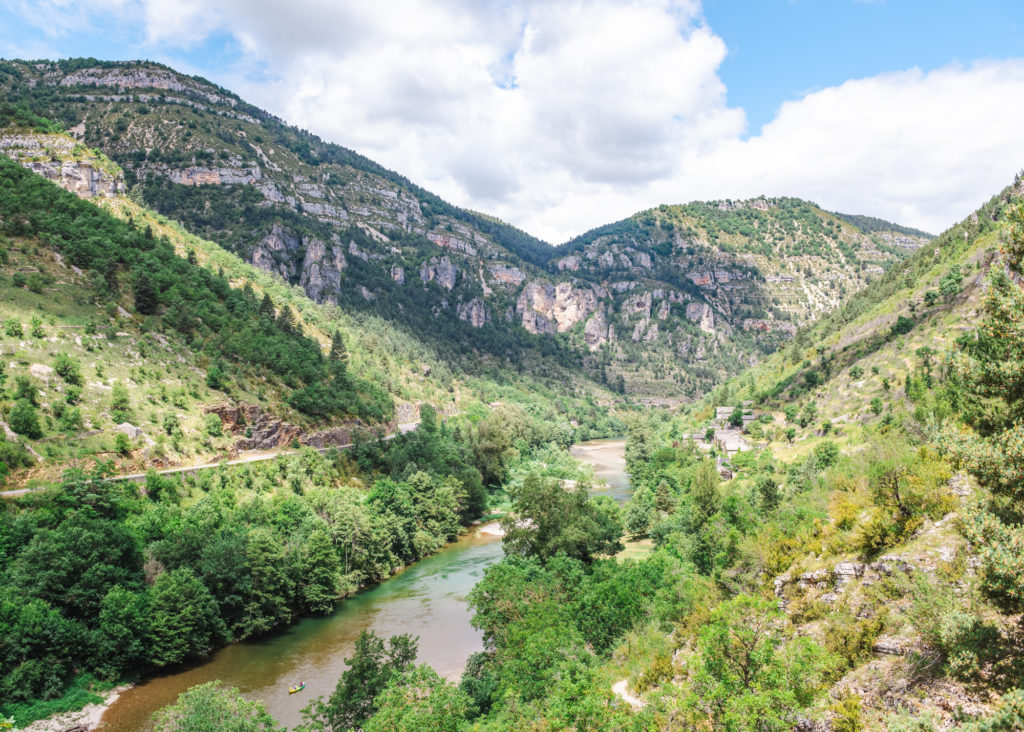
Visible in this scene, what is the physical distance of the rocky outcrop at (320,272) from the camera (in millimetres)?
160750

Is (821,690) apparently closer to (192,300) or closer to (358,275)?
(192,300)

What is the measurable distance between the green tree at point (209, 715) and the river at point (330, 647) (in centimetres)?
784

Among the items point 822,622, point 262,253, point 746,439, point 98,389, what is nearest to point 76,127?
point 262,253

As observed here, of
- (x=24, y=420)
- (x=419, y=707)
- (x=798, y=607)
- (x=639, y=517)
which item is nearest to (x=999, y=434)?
(x=798, y=607)

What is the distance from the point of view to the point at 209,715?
66.6ft

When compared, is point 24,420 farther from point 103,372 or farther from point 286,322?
point 286,322

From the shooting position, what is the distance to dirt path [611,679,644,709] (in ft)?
60.1

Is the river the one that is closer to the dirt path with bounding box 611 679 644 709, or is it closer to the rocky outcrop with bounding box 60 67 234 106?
the dirt path with bounding box 611 679 644 709

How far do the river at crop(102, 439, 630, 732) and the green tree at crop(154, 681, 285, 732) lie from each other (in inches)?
309

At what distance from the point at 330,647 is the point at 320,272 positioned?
145791mm

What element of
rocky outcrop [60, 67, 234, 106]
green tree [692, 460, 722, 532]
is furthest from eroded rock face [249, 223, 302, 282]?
green tree [692, 460, 722, 532]

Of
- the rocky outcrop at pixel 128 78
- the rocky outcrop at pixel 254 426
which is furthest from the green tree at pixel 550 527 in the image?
the rocky outcrop at pixel 128 78

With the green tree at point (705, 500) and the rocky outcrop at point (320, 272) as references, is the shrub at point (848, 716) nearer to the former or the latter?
the green tree at point (705, 500)

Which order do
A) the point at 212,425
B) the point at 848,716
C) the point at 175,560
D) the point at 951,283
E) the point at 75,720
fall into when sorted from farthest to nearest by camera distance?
1. the point at 212,425
2. the point at 951,283
3. the point at 175,560
4. the point at 75,720
5. the point at 848,716
